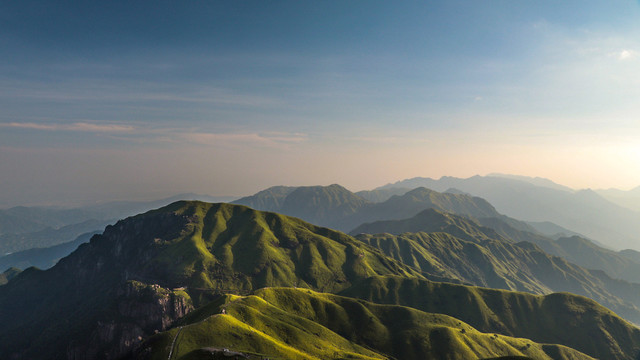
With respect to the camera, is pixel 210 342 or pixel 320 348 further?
pixel 320 348

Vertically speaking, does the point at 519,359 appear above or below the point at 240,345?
below

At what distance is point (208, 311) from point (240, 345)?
57.9 m

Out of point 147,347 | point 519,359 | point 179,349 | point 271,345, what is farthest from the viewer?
point 519,359

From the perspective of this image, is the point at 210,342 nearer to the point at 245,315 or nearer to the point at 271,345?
the point at 271,345

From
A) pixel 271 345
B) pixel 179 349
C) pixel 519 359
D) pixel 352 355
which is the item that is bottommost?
pixel 352 355

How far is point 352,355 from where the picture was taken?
641 ft

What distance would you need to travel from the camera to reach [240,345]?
481 feet

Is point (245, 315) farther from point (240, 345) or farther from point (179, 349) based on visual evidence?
point (179, 349)

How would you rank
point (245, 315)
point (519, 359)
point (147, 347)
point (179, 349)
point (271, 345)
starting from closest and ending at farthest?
point (179, 349) → point (147, 347) → point (271, 345) → point (519, 359) → point (245, 315)

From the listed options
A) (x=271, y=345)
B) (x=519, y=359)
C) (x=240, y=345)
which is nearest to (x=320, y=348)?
(x=271, y=345)

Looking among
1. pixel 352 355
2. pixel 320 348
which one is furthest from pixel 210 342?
pixel 352 355

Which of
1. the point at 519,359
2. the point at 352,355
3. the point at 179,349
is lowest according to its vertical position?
the point at 352,355

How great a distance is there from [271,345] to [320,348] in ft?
153

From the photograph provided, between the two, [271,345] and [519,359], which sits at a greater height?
[271,345]
